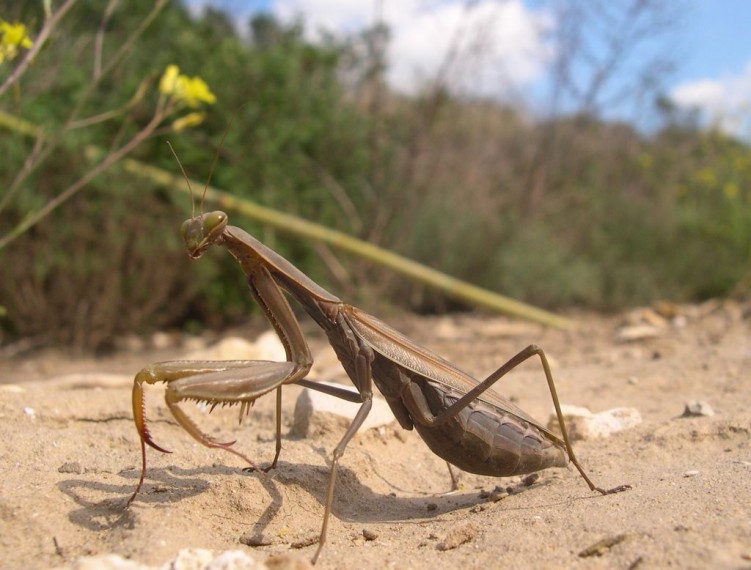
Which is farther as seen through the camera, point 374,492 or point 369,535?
point 374,492

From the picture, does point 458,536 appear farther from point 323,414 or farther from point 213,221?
point 213,221

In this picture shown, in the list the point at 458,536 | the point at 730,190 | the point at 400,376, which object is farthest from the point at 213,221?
the point at 730,190

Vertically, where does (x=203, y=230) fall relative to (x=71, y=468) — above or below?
above

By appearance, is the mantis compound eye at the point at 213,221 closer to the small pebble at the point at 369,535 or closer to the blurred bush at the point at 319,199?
the small pebble at the point at 369,535

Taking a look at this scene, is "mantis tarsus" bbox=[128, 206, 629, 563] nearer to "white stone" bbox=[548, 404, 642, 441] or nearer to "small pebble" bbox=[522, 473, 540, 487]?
"small pebble" bbox=[522, 473, 540, 487]

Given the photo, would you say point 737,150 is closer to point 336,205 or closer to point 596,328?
point 596,328

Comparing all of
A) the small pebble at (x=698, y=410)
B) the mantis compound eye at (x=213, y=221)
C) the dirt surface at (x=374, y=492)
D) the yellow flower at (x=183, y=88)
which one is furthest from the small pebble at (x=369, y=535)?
the yellow flower at (x=183, y=88)
